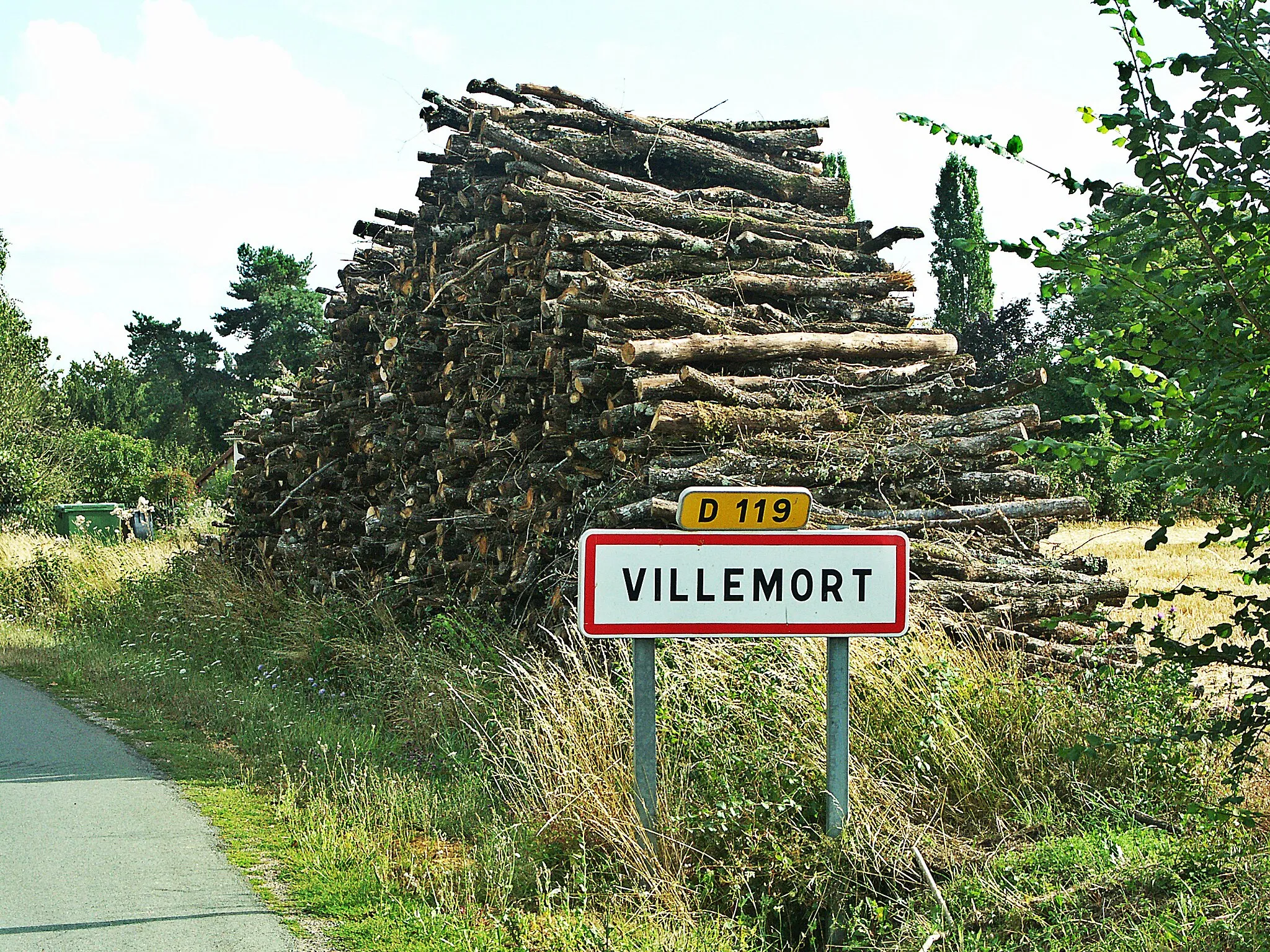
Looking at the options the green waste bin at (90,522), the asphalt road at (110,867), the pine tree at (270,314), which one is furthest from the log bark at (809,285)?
the pine tree at (270,314)

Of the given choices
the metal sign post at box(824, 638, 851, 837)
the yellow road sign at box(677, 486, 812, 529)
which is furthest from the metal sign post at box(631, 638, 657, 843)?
the metal sign post at box(824, 638, 851, 837)

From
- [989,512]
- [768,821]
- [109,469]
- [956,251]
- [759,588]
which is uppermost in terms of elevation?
[956,251]

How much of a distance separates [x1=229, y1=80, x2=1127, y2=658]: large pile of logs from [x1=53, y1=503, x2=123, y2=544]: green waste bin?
1158 cm

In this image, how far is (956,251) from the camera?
37.5 meters

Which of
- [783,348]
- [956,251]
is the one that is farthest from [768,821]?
[956,251]

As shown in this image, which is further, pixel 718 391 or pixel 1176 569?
pixel 1176 569

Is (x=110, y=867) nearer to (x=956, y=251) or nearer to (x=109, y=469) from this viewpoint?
(x=956, y=251)

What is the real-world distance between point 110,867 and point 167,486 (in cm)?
4401

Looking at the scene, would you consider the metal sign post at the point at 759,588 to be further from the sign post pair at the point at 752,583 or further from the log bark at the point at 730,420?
the log bark at the point at 730,420

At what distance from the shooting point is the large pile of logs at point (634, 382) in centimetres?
748

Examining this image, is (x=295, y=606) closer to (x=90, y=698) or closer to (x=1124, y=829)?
(x=90, y=698)

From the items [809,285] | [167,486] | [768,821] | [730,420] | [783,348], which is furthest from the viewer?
[167,486]

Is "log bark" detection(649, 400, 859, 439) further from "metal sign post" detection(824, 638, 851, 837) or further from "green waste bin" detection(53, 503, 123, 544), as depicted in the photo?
"green waste bin" detection(53, 503, 123, 544)

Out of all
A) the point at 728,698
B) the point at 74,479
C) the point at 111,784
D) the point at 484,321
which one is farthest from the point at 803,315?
the point at 74,479
